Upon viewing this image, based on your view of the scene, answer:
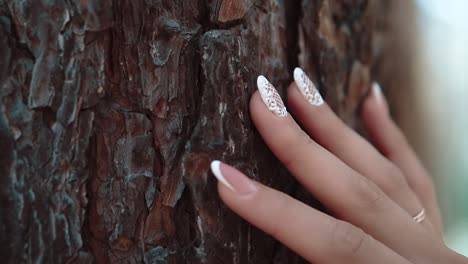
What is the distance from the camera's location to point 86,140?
0.62 metres

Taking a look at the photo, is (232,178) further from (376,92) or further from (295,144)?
(376,92)

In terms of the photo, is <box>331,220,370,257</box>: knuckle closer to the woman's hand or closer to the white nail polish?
the woman's hand

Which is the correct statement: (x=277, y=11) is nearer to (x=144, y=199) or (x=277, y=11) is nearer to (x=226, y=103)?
(x=226, y=103)

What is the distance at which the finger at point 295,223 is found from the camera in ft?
2.04

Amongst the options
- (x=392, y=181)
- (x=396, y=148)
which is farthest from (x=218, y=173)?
(x=396, y=148)

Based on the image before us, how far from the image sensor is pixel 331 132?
76cm

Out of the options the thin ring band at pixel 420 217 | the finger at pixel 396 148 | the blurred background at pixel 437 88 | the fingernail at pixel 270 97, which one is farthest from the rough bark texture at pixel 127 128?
the blurred background at pixel 437 88

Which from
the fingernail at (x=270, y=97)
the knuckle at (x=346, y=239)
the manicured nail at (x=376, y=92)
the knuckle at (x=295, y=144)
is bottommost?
the knuckle at (x=346, y=239)

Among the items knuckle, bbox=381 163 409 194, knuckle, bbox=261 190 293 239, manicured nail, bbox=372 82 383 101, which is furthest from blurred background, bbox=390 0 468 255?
knuckle, bbox=261 190 293 239

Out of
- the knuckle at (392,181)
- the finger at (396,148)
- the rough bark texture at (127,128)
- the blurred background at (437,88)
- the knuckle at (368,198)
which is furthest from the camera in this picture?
the blurred background at (437,88)

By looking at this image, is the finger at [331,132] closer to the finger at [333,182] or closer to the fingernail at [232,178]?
the finger at [333,182]

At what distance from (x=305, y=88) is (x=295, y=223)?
21 cm

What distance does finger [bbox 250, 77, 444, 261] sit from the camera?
674mm

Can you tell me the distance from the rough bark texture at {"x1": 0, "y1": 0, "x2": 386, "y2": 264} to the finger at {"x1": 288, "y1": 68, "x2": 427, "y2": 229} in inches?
2.6
